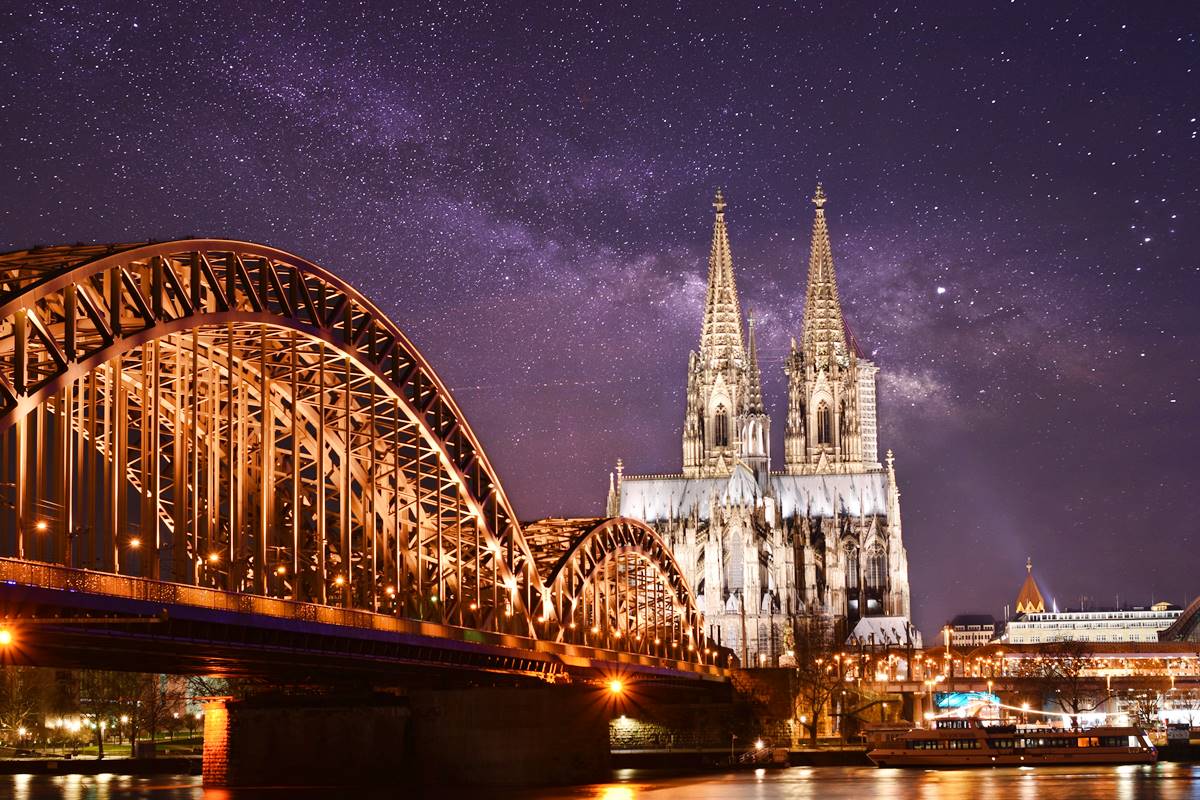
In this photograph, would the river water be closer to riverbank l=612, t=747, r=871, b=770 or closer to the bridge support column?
the bridge support column

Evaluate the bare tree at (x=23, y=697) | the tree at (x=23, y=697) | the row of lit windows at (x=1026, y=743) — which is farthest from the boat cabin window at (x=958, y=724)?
the bare tree at (x=23, y=697)

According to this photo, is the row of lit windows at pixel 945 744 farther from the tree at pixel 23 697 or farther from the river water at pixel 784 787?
the tree at pixel 23 697

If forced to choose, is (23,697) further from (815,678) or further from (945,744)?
(945,744)

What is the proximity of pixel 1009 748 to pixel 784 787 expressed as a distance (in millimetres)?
38967

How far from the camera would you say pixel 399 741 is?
88000mm

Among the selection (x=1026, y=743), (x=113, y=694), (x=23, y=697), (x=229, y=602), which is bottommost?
(x=1026, y=743)

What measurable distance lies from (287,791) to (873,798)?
27439 millimetres

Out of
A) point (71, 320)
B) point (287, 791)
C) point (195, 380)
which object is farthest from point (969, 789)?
point (71, 320)

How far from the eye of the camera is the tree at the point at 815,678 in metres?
157

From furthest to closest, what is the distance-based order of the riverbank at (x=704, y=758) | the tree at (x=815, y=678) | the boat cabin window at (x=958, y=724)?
the tree at (x=815, y=678) → the boat cabin window at (x=958, y=724) → the riverbank at (x=704, y=758)

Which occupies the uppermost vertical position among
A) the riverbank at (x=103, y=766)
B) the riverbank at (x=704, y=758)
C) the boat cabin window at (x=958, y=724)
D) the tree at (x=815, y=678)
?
the tree at (x=815, y=678)

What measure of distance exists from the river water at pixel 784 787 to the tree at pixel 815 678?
3708cm

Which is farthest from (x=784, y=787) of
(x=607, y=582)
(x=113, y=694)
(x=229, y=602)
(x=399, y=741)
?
(x=113, y=694)

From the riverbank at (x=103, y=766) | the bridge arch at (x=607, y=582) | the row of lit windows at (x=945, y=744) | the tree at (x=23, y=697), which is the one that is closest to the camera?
the bridge arch at (x=607, y=582)
